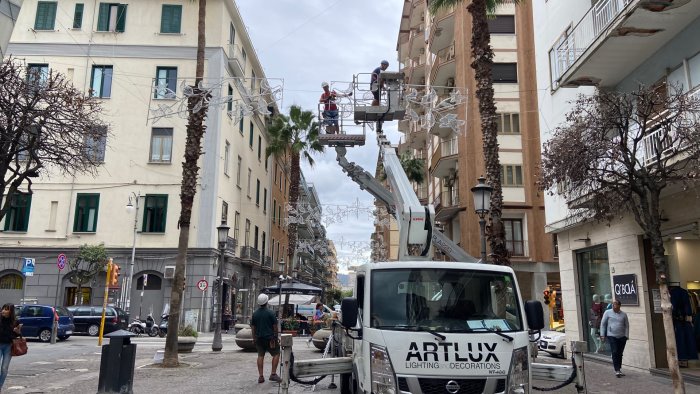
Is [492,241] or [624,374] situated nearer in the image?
[624,374]

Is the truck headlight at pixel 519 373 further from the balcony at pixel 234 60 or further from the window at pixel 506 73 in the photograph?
the balcony at pixel 234 60

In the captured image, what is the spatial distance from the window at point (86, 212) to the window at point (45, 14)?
10.6 m

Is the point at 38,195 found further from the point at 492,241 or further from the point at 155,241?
the point at 492,241

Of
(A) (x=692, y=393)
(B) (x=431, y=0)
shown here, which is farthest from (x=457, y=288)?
(B) (x=431, y=0)

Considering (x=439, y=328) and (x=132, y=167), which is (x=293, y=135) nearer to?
(x=132, y=167)

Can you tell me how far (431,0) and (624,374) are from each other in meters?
12.2

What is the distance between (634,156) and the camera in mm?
9508

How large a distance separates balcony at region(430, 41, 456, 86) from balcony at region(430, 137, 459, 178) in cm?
400

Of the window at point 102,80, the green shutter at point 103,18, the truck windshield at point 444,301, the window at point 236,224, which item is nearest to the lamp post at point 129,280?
the window at point 236,224

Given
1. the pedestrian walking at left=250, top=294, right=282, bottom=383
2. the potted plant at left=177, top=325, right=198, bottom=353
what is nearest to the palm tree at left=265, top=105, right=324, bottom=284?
the potted plant at left=177, top=325, right=198, bottom=353

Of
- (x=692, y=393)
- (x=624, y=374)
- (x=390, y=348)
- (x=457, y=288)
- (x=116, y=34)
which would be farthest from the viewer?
(x=116, y=34)

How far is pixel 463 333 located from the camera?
6.14m

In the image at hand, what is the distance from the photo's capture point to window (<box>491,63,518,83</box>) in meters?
31.5

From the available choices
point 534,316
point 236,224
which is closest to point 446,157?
point 236,224
